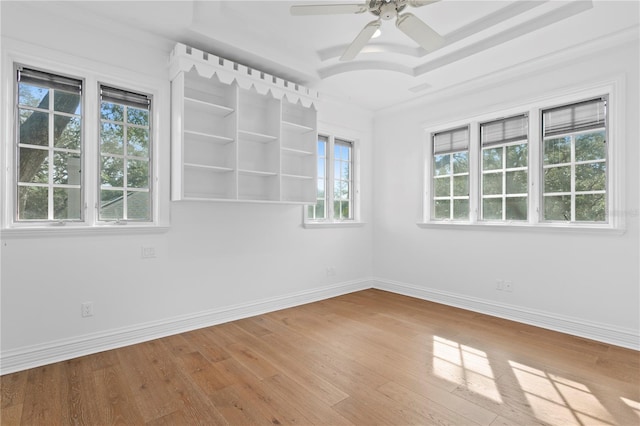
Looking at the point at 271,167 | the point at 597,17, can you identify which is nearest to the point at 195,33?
the point at 271,167

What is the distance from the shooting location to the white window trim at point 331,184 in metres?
4.64

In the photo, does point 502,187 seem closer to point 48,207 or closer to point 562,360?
point 562,360

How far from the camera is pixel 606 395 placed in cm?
221

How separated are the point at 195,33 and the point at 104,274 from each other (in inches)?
93.2

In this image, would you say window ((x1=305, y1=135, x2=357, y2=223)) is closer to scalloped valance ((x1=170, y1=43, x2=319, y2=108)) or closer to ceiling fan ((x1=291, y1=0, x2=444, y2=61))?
scalloped valance ((x1=170, y1=43, x2=319, y2=108))

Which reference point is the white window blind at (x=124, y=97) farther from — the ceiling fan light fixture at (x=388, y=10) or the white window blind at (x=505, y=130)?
the white window blind at (x=505, y=130)

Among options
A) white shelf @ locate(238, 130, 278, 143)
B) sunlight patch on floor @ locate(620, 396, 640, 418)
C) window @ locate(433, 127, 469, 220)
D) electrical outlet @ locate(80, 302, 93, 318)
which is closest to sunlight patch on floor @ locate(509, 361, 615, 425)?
sunlight patch on floor @ locate(620, 396, 640, 418)

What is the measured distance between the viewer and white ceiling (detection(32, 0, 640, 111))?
274cm

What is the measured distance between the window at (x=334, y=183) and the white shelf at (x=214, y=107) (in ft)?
5.37

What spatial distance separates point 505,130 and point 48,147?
4768 millimetres

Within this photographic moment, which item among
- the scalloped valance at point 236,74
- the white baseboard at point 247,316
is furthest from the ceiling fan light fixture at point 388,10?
the white baseboard at point 247,316

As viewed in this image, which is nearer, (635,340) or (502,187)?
(635,340)

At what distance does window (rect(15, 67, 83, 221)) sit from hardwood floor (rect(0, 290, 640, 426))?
1.30 metres

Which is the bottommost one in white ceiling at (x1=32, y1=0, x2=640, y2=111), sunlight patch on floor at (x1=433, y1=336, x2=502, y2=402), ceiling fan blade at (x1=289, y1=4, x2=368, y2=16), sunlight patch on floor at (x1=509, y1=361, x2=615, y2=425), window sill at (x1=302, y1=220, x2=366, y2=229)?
sunlight patch on floor at (x1=509, y1=361, x2=615, y2=425)
